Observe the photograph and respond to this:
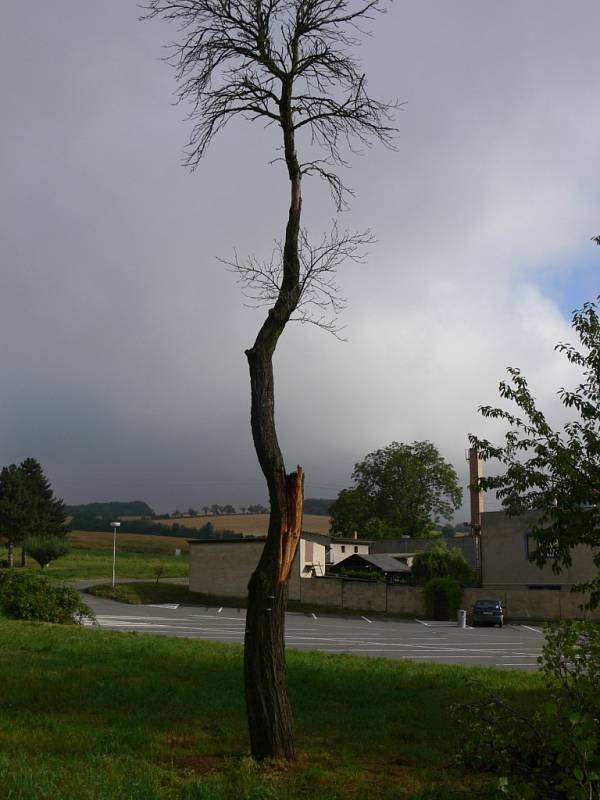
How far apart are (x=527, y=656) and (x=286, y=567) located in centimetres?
1798

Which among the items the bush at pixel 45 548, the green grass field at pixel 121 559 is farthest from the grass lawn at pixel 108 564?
the bush at pixel 45 548

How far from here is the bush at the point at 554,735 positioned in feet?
16.3

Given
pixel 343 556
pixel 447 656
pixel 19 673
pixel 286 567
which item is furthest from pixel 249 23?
pixel 343 556

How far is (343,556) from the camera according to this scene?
66.2 meters

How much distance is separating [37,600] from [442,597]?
26.7m

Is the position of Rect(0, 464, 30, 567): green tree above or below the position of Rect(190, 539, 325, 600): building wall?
above

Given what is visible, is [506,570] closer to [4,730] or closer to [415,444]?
[415,444]

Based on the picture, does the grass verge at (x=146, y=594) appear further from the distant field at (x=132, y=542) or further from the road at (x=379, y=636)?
the distant field at (x=132, y=542)

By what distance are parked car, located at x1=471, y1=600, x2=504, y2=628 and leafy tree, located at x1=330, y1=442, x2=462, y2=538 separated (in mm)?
37601

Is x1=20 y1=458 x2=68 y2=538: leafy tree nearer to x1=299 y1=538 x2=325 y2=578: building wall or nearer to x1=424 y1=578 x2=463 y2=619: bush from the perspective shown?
x1=299 y1=538 x2=325 y2=578: building wall

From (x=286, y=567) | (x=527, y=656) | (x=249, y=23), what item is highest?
(x=249, y=23)

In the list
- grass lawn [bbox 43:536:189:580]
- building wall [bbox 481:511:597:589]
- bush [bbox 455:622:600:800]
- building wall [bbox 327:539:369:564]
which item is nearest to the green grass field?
grass lawn [bbox 43:536:189:580]

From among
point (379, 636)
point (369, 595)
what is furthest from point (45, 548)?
point (379, 636)

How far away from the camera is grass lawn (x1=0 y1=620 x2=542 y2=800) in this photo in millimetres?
6297
